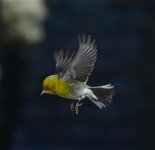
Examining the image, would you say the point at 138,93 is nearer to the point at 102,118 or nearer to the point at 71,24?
the point at 102,118

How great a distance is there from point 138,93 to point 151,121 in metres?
0.34

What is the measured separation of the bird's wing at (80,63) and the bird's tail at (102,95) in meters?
0.04

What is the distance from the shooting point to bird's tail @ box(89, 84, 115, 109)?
1.51 meters

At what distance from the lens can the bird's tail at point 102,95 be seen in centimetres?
151

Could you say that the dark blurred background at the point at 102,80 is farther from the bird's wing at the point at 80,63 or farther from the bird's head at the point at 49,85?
the bird's head at the point at 49,85

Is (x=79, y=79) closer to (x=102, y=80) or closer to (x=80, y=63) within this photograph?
(x=80, y=63)

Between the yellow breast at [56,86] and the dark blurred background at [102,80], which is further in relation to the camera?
the dark blurred background at [102,80]

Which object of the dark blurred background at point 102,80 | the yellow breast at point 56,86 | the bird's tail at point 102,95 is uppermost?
the yellow breast at point 56,86

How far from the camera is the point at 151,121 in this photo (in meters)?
8.71

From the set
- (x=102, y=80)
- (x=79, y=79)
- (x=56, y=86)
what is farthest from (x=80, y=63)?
(x=102, y=80)

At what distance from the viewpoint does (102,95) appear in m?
1.58

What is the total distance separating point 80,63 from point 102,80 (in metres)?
7.00

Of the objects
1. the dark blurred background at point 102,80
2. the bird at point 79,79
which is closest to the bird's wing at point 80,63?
the bird at point 79,79

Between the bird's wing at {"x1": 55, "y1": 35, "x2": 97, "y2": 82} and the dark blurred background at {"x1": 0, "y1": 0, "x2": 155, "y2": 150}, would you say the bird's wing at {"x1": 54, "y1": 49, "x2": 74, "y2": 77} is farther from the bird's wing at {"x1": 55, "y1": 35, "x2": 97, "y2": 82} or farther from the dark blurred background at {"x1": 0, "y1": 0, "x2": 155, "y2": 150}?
the dark blurred background at {"x1": 0, "y1": 0, "x2": 155, "y2": 150}
